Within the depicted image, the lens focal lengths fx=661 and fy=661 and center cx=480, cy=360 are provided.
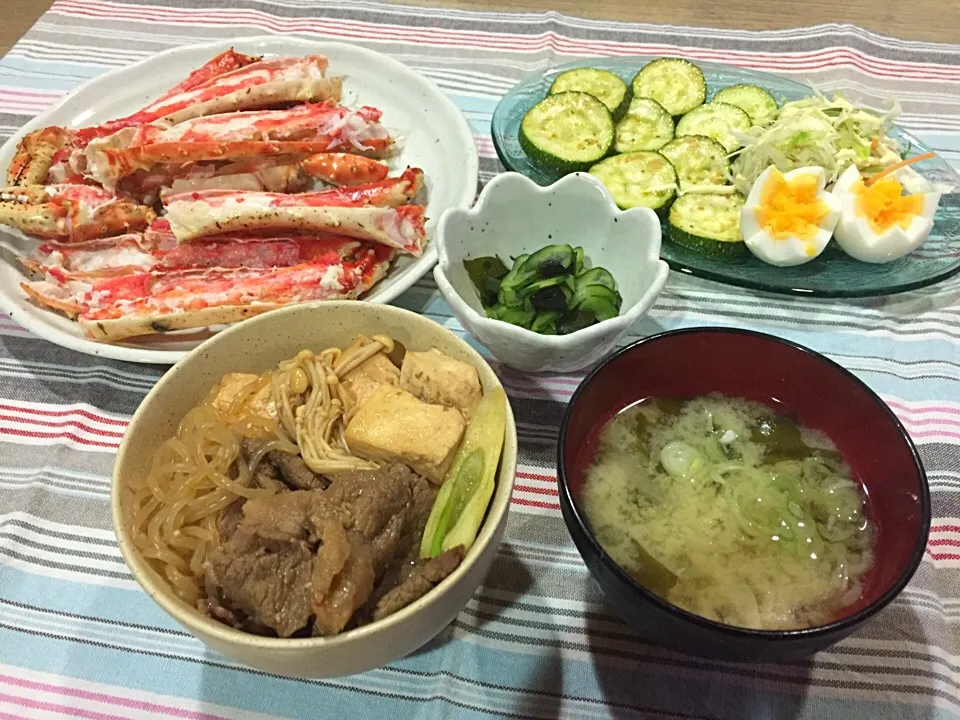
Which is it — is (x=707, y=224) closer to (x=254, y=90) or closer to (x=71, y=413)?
(x=254, y=90)

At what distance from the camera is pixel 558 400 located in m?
1.47

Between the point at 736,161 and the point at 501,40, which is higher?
the point at 501,40

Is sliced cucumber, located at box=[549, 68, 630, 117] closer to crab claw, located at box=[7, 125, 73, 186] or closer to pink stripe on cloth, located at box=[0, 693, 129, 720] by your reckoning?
crab claw, located at box=[7, 125, 73, 186]

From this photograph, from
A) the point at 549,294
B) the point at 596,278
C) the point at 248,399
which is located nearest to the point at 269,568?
the point at 248,399

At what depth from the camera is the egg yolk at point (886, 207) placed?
1.61 m

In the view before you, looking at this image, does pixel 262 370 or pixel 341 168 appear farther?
pixel 341 168

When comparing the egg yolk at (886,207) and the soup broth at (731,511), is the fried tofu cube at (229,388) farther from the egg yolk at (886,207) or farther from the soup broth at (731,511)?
the egg yolk at (886,207)

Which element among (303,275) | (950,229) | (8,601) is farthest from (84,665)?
(950,229)

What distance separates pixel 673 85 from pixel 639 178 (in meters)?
0.47

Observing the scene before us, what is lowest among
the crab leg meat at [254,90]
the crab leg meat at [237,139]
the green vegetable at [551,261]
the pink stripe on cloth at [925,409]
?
the pink stripe on cloth at [925,409]

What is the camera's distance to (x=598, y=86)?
2057mm

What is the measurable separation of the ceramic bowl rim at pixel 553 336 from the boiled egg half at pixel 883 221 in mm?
603

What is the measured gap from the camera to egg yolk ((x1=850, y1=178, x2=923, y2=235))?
63.2 inches

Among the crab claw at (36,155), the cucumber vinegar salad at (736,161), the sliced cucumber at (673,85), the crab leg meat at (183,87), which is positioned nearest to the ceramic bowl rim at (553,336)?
the cucumber vinegar salad at (736,161)
